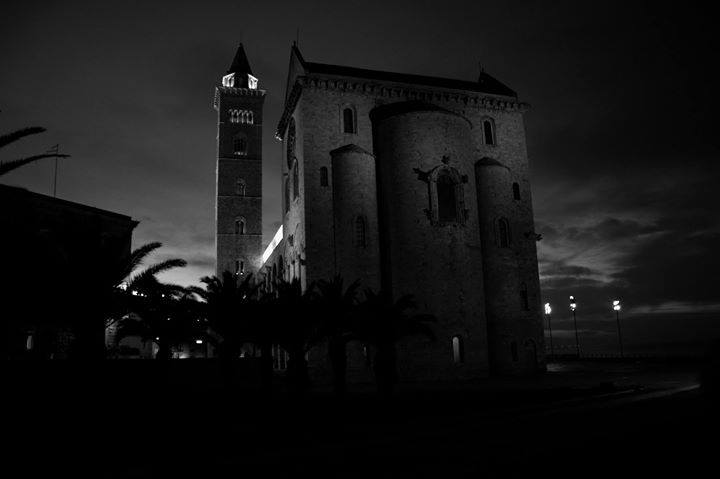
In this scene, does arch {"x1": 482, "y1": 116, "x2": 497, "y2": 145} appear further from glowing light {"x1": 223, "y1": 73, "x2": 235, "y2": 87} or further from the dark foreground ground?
glowing light {"x1": 223, "y1": 73, "x2": 235, "y2": 87}

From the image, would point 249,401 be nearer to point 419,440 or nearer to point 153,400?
point 153,400

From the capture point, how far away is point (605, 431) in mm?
11266

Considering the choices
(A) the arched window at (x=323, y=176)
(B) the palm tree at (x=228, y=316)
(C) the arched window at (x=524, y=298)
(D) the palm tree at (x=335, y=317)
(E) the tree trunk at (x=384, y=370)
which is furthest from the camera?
(C) the arched window at (x=524, y=298)

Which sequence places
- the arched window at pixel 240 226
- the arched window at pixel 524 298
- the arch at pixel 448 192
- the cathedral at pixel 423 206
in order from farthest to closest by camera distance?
1. the arched window at pixel 240 226
2. the arched window at pixel 524 298
3. the arch at pixel 448 192
4. the cathedral at pixel 423 206

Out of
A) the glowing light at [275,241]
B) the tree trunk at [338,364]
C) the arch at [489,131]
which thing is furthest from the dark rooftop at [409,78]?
the tree trunk at [338,364]

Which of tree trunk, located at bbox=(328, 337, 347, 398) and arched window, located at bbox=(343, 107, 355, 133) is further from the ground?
arched window, located at bbox=(343, 107, 355, 133)

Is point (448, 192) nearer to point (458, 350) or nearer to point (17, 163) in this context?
point (458, 350)

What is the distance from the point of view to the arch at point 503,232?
38938mm

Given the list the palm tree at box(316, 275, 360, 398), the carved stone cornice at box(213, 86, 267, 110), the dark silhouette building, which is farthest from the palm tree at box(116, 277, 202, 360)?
the carved stone cornice at box(213, 86, 267, 110)

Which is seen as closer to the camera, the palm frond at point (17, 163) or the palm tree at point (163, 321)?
the palm frond at point (17, 163)

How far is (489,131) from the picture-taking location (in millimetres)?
41438

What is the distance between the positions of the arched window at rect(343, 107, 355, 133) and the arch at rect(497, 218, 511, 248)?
12103mm

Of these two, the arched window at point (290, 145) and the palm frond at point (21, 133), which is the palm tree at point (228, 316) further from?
the arched window at point (290, 145)

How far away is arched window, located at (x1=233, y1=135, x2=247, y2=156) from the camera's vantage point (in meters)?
64.5
